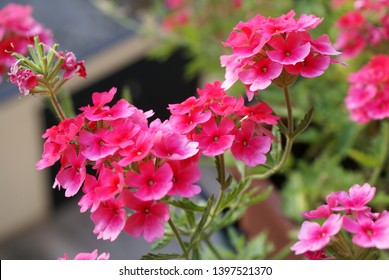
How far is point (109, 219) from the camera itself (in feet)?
1.57

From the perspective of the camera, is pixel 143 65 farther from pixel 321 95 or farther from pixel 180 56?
pixel 321 95

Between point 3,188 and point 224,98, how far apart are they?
1.39 m

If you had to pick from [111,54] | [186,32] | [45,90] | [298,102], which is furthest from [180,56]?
[45,90]

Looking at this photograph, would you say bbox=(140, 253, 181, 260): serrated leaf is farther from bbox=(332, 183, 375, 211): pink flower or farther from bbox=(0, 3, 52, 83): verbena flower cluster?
bbox=(0, 3, 52, 83): verbena flower cluster

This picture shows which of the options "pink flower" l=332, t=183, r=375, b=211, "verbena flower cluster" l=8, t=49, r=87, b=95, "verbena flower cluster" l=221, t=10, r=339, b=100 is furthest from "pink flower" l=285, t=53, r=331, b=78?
"verbena flower cluster" l=8, t=49, r=87, b=95

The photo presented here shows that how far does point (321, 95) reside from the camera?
45.9 inches

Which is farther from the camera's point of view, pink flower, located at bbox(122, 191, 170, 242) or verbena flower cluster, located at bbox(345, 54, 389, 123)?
verbena flower cluster, located at bbox(345, 54, 389, 123)

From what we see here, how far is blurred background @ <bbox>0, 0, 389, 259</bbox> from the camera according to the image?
3.51 ft

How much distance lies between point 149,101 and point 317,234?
1.46 meters

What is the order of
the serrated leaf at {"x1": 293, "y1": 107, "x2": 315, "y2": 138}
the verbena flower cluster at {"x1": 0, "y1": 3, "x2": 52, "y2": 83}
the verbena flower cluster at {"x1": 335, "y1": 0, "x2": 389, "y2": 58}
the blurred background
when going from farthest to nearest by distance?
the blurred background, the verbena flower cluster at {"x1": 335, "y1": 0, "x2": 389, "y2": 58}, the verbena flower cluster at {"x1": 0, "y1": 3, "x2": 52, "y2": 83}, the serrated leaf at {"x1": 293, "y1": 107, "x2": 315, "y2": 138}

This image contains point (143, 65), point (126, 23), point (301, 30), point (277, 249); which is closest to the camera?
point (301, 30)

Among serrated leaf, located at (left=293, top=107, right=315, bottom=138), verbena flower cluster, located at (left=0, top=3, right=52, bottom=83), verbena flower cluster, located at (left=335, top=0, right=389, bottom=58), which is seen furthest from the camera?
verbena flower cluster, located at (left=335, top=0, right=389, bottom=58)

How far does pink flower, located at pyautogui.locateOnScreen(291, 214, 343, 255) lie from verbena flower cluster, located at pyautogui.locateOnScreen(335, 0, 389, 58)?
0.51 metres
